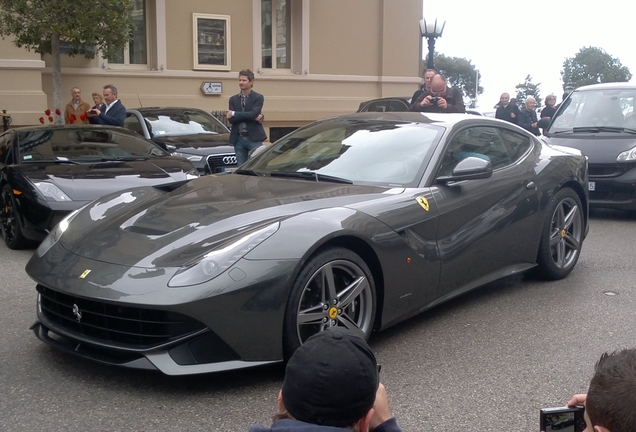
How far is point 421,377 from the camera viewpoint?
4121 mm

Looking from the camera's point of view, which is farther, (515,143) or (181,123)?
(181,123)

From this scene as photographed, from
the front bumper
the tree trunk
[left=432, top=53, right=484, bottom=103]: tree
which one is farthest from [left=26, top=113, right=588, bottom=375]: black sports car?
[left=432, top=53, right=484, bottom=103]: tree

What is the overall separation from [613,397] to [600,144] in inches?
344

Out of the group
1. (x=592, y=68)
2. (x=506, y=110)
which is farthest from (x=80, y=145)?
(x=592, y=68)

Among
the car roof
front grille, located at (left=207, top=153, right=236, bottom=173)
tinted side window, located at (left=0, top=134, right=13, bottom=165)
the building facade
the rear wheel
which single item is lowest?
the rear wheel

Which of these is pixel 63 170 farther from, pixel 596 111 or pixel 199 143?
pixel 596 111

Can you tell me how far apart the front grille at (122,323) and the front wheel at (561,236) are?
324cm

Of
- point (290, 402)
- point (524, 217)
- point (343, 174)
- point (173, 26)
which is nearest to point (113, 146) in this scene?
point (343, 174)

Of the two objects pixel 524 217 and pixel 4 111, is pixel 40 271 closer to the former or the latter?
pixel 524 217

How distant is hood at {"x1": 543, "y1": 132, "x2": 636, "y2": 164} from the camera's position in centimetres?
954

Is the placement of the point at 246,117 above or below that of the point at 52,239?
above

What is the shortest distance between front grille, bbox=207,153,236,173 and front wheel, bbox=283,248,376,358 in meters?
7.03

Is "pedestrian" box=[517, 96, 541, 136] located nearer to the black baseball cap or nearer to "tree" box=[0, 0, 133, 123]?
"tree" box=[0, 0, 133, 123]

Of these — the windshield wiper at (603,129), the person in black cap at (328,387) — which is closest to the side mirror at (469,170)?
the person in black cap at (328,387)
